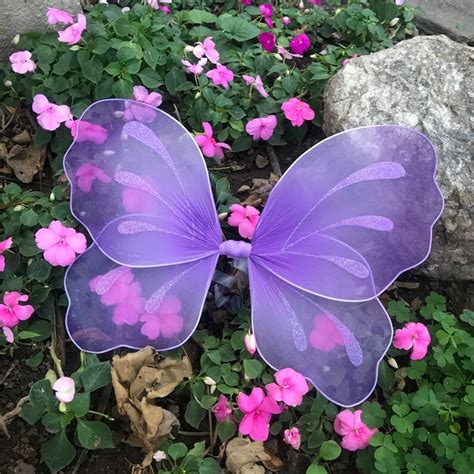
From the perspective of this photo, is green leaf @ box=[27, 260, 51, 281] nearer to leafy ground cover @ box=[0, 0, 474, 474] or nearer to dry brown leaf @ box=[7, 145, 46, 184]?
leafy ground cover @ box=[0, 0, 474, 474]

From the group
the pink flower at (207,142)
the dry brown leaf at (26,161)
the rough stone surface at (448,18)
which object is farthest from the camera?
the rough stone surface at (448,18)

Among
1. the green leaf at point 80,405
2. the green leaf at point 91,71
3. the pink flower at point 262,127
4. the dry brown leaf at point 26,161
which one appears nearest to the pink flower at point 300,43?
the pink flower at point 262,127

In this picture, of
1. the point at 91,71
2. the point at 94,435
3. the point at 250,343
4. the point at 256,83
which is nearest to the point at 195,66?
the point at 256,83

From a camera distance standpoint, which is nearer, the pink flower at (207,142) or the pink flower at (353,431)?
the pink flower at (353,431)

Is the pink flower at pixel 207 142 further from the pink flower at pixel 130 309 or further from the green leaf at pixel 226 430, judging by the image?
the green leaf at pixel 226 430

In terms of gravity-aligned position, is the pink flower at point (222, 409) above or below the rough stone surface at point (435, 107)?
below

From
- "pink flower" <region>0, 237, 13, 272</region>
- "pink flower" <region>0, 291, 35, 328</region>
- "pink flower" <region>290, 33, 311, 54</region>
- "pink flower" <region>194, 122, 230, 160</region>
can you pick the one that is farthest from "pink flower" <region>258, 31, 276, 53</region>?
"pink flower" <region>0, 291, 35, 328</region>

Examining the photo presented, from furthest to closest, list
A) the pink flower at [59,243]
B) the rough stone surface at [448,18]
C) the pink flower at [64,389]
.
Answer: the rough stone surface at [448,18], the pink flower at [59,243], the pink flower at [64,389]
